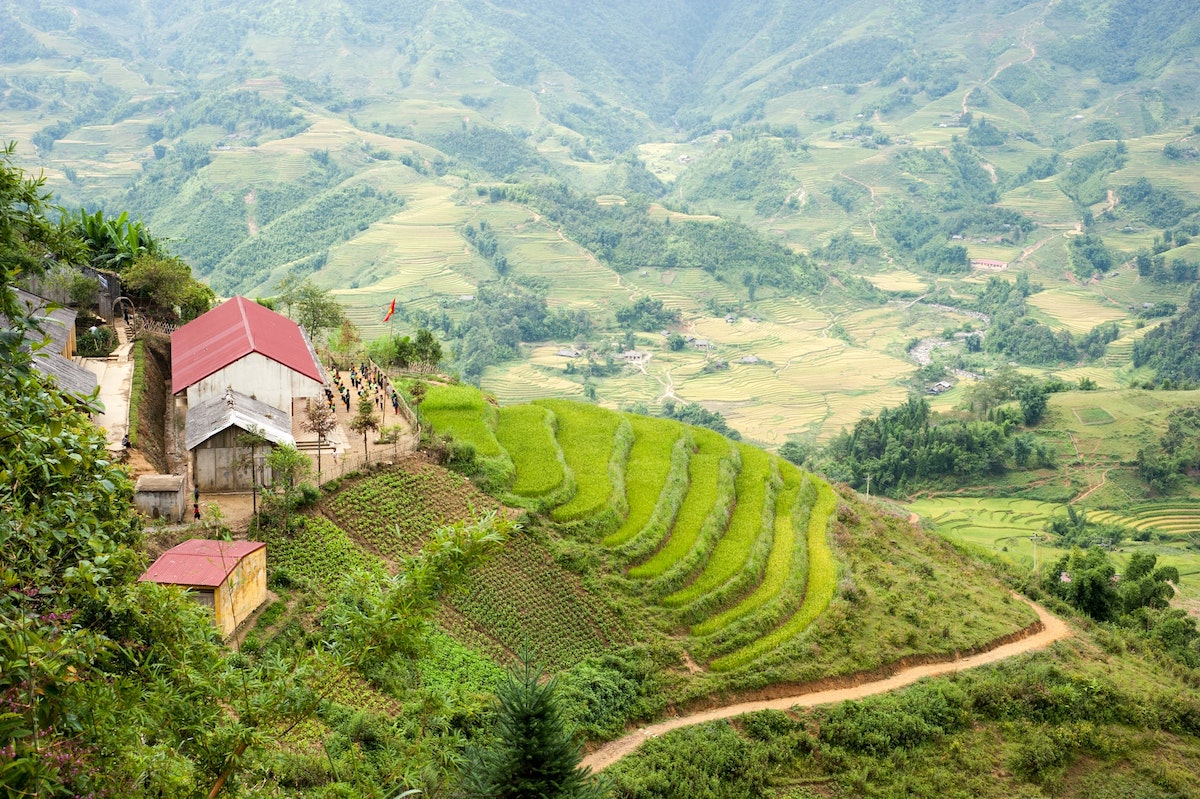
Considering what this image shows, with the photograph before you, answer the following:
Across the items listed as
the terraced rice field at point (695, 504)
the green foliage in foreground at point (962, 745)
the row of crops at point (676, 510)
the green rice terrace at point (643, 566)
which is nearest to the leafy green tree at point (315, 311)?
the row of crops at point (676, 510)

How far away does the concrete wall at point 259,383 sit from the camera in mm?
22609

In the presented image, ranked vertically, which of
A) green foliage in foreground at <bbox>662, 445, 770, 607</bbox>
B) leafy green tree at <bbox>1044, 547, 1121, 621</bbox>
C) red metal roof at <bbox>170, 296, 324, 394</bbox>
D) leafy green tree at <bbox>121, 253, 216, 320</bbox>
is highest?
leafy green tree at <bbox>121, 253, 216, 320</bbox>

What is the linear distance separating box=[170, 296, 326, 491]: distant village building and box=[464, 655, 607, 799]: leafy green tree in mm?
Result: 12277

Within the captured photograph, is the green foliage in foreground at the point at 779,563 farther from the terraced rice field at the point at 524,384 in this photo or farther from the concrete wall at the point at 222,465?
the terraced rice field at the point at 524,384

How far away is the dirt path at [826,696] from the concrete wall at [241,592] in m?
6.74

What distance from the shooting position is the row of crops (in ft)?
69.8

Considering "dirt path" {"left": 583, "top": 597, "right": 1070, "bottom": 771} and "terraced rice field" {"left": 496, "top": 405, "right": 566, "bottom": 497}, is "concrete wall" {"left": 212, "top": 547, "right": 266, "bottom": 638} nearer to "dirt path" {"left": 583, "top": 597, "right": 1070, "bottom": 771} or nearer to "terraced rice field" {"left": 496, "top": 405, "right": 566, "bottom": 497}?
"dirt path" {"left": 583, "top": 597, "right": 1070, "bottom": 771}

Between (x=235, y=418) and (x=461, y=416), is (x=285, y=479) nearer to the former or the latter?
(x=235, y=418)

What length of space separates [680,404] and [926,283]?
4848 cm

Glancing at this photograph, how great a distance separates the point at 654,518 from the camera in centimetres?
2397

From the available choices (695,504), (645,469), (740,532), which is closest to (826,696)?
(740,532)

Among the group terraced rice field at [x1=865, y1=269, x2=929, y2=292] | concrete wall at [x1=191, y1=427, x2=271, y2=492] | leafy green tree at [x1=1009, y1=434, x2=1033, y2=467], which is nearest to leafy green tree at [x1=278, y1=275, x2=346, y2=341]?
concrete wall at [x1=191, y1=427, x2=271, y2=492]

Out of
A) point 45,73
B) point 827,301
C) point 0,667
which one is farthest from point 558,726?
point 45,73

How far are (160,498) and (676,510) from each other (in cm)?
1284
